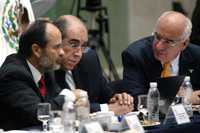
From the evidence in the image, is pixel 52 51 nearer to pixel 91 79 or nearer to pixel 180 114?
pixel 91 79

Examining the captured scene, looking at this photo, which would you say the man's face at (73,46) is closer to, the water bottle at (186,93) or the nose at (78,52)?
the nose at (78,52)

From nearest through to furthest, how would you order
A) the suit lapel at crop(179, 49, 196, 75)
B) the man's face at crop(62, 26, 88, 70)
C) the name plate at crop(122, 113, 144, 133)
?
the name plate at crop(122, 113, 144, 133), the man's face at crop(62, 26, 88, 70), the suit lapel at crop(179, 49, 196, 75)

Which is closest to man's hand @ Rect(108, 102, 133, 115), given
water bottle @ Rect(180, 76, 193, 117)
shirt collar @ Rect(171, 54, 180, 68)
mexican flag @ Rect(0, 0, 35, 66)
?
water bottle @ Rect(180, 76, 193, 117)

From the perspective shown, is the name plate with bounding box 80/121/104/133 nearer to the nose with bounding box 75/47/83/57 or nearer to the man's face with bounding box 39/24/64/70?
the man's face with bounding box 39/24/64/70

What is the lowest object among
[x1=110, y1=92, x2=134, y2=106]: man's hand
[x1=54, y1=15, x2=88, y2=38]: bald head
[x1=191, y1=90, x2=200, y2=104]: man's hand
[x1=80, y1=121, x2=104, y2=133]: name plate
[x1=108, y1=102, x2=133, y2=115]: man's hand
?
[x1=191, y1=90, x2=200, y2=104]: man's hand

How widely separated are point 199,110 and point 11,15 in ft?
4.39

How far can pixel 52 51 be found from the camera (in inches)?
125

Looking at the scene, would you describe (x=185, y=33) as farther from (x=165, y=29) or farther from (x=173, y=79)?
(x=173, y=79)

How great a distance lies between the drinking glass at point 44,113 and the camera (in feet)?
9.08

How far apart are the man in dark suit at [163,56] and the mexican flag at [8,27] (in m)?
0.76

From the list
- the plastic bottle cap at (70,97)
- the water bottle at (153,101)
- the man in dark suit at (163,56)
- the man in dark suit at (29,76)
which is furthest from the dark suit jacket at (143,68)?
the plastic bottle cap at (70,97)

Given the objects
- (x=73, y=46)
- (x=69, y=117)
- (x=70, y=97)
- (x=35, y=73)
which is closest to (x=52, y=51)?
(x=35, y=73)

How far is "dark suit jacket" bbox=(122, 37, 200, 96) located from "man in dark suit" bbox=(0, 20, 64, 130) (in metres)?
0.63

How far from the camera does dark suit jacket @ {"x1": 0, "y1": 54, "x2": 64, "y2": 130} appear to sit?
299cm
